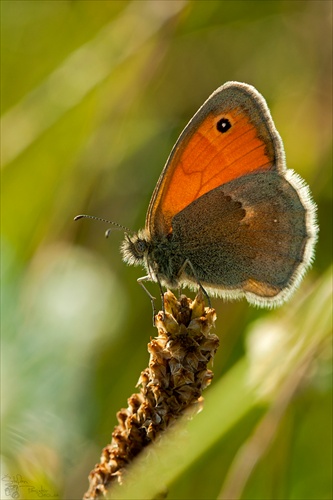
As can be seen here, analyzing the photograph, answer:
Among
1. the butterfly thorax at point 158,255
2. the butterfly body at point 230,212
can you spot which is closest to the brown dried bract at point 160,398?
the butterfly body at point 230,212

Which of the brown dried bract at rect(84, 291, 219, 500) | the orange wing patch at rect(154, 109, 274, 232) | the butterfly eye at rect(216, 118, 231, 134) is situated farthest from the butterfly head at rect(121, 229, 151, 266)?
the brown dried bract at rect(84, 291, 219, 500)

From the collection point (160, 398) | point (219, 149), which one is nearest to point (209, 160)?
point (219, 149)

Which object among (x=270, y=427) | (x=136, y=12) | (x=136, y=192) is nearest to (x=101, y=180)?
(x=136, y=192)

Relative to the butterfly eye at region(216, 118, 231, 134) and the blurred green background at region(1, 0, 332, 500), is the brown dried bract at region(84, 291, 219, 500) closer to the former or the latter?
the blurred green background at region(1, 0, 332, 500)
